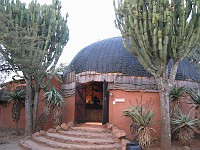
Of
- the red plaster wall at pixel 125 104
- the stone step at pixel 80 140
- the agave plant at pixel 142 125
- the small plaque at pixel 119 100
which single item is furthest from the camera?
the small plaque at pixel 119 100

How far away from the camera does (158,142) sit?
11297 millimetres

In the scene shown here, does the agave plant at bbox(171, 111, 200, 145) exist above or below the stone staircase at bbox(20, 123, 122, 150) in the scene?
above

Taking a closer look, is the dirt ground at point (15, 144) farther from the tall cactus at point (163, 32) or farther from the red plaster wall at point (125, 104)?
the red plaster wall at point (125, 104)

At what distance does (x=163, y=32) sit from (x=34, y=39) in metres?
5.91

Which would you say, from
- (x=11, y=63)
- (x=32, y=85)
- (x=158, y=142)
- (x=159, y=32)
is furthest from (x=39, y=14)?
(x=158, y=142)

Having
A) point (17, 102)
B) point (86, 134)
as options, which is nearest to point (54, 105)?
point (17, 102)

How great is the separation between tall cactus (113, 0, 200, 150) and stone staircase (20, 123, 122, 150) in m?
2.45

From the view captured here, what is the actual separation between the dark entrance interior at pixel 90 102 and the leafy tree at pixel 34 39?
7.67 ft

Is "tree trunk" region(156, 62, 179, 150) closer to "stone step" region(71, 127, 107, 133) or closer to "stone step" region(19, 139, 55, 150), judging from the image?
"stone step" region(71, 127, 107, 133)

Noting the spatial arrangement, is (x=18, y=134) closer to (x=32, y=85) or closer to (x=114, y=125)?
(x=32, y=85)

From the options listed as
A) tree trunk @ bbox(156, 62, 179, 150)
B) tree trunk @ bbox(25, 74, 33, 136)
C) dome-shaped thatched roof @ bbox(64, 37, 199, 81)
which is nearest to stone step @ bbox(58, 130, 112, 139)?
tree trunk @ bbox(156, 62, 179, 150)

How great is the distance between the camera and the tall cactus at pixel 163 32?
9039mm

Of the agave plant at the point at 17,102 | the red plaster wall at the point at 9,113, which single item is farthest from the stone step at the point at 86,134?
the red plaster wall at the point at 9,113

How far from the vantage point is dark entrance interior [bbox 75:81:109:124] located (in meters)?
13.5
